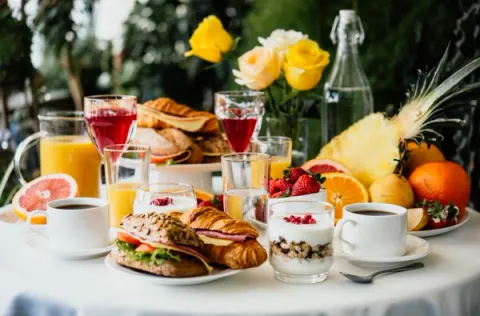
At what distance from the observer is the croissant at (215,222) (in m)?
1.42

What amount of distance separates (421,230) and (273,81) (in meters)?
0.65

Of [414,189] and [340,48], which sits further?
[340,48]

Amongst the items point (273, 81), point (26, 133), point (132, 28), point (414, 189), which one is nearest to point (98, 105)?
point (273, 81)

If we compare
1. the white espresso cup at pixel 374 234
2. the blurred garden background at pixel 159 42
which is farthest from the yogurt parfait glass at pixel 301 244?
the blurred garden background at pixel 159 42

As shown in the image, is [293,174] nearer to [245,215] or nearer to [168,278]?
[245,215]

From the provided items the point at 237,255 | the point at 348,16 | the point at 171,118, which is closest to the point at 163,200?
the point at 237,255

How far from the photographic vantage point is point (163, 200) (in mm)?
1606

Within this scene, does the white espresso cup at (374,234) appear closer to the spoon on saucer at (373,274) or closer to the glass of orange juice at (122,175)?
the spoon on saucer at (373,274)

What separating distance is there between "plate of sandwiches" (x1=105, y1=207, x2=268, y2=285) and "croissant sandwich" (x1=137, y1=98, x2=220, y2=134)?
71 centimetres

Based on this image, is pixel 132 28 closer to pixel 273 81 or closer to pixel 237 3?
pixel 237 3

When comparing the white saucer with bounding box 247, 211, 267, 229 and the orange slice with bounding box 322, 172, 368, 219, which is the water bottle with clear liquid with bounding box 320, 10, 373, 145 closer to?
the orange slice with bounding box 322, 172, 368, 219

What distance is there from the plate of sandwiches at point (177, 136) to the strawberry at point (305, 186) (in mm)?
448

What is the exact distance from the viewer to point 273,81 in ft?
7.09

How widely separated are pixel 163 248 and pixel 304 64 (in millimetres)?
911
